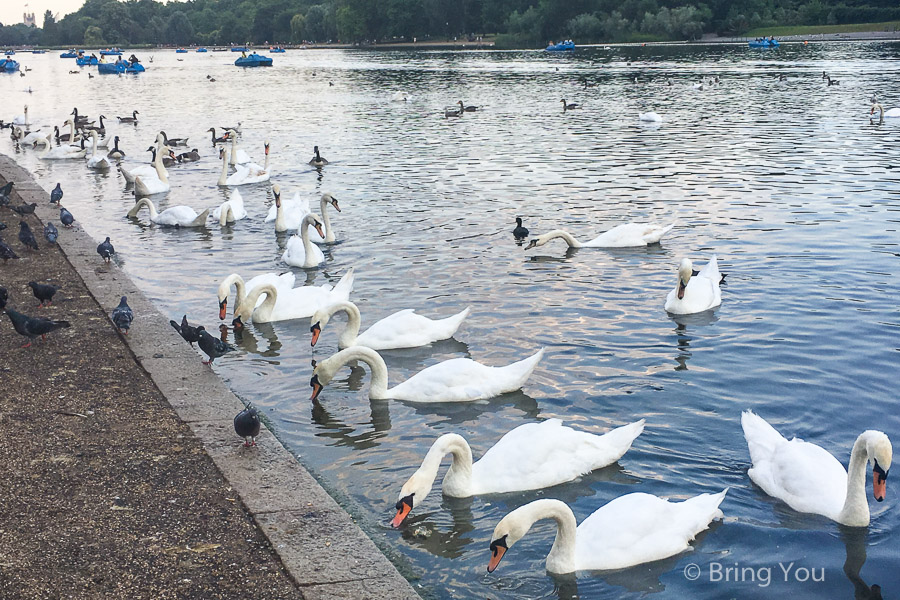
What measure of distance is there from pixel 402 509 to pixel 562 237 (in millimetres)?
9067

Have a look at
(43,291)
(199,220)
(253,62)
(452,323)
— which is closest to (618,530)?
(452,323)

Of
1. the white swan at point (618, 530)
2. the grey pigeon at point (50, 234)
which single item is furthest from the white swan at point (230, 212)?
the white swan at point (618, 530)

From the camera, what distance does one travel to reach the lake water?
6770 millimetres

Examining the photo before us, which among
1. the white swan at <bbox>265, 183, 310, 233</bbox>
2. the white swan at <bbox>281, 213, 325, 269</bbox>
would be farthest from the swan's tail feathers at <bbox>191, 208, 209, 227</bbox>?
the white swan at <bbox>281, 213, 325, 269</bbox>

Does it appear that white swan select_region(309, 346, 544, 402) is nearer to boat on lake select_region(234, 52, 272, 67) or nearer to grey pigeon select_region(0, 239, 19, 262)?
grey pigeon select_region(0, 239, 19, 262)

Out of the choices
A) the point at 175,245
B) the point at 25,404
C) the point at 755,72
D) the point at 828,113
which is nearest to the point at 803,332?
the point at 25,404

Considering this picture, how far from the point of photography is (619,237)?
14.9m

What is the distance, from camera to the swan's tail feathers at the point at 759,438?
291 inches

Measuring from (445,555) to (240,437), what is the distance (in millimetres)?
1979

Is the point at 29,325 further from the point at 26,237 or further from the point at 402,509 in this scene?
the point at 26,237

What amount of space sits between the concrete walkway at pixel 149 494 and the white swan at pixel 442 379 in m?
1.11

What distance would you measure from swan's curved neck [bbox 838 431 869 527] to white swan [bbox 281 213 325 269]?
9.18 m

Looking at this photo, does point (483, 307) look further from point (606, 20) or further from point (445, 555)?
point (606, 20)

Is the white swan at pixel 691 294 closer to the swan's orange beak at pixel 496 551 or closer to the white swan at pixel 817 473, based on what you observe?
the white swan at pixel 817 473
